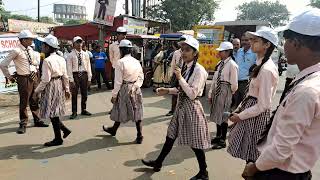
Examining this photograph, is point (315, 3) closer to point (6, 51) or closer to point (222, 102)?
point (6, 51)

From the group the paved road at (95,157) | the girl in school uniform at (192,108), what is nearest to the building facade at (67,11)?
the paved road at (95,157)

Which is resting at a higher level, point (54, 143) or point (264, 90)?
point (264, 90)

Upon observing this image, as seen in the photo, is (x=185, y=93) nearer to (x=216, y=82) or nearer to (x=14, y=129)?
(x=216, y=82)

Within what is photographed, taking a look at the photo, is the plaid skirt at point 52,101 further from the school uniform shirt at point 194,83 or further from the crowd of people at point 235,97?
the school uniform shirt at point 194,83

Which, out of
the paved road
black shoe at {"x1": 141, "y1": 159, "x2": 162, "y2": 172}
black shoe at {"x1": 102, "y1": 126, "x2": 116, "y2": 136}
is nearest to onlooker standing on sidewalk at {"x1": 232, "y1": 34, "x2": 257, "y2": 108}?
the paved road

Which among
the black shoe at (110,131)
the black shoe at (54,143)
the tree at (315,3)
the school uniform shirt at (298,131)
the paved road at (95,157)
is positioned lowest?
the paved road at (95,157)

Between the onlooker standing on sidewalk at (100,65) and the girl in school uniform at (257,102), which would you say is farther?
the onlooker standing on sidewalk at (100,65)

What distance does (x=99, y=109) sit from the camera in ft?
30.4

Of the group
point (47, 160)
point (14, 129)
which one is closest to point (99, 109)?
point (14, 129)

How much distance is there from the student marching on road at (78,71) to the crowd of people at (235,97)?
0.02 meters

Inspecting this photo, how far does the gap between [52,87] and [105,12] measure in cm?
802

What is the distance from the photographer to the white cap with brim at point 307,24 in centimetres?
197

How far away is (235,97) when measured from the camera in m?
7.13

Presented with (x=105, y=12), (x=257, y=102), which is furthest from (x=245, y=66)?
(x=105, y=12)
